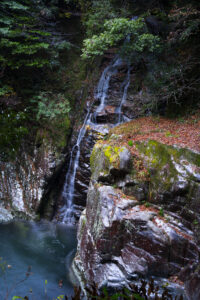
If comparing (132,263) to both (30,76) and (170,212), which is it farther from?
(30,76)

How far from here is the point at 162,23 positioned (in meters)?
9.38

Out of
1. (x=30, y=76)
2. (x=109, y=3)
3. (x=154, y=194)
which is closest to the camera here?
(x=154, y=194)

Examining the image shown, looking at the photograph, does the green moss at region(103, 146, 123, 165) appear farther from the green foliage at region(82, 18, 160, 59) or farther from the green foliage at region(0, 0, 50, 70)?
the green foliage at region(0, 0, 50, 70)

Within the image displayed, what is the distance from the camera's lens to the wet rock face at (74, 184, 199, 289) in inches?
183

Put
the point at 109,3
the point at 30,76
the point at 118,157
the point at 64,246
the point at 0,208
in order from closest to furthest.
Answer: the point at 118,157, the point at 64,246, the point at 0,208, the point at 109,3, the point at 30,76

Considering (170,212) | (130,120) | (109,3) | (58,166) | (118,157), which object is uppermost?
(109,3)

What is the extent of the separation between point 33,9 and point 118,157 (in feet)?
30.5

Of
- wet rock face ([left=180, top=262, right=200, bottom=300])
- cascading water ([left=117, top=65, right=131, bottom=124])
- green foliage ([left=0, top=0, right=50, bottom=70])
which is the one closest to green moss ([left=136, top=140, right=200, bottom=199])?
wet rock face ([left=180, top=262, right=200, bottom=300])

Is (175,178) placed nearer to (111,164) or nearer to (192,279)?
(111,164)

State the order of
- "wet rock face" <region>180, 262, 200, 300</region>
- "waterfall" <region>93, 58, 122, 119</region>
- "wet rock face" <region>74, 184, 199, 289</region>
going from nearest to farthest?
"wet rock face" <region>180, 262, 200, 300</region> < "wet rock face" <region>74, 184, 199, 289</region> < "waterfall" <region>93, 58, 122, 119</region>

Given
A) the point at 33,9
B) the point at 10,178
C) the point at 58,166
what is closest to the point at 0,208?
the point at 10,178

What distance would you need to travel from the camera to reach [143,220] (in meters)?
4.99

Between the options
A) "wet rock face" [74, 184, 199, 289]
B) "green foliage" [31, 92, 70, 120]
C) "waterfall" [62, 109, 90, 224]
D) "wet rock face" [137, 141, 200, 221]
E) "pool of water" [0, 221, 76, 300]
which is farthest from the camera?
"green foliage" [31, 92, 70, 120]

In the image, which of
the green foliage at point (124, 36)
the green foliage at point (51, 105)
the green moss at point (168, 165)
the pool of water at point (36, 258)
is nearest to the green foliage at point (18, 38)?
the green foliage at point (51, 105)
